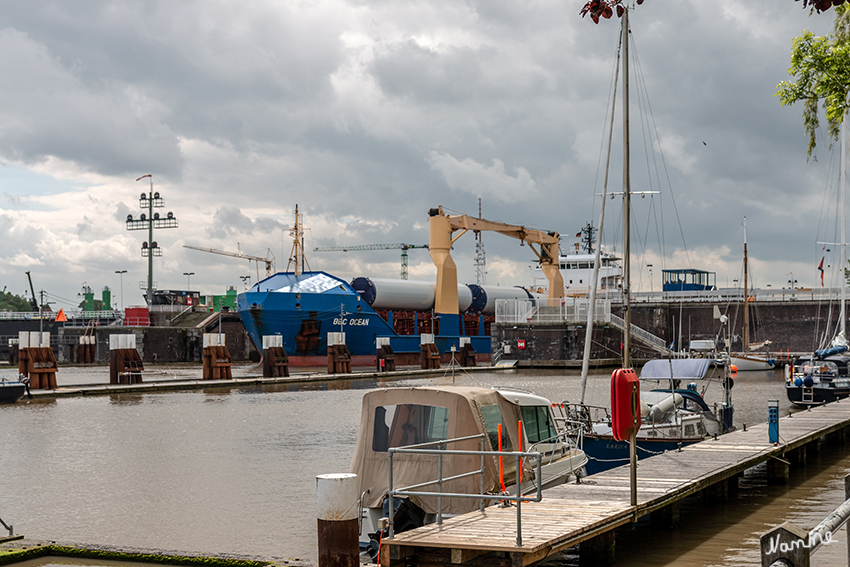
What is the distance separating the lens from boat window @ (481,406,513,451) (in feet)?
35.7

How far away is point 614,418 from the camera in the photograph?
9.67 meters

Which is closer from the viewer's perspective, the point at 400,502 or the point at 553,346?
the point at 400,502

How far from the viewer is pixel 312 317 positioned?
60.3 meters

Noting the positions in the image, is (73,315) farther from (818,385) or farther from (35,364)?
(818,385)

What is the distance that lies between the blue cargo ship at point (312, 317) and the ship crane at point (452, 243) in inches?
175

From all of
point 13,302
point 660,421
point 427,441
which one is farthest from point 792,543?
point 13,302

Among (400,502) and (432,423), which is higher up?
(432,423)

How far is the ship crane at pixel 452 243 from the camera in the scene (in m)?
58.6

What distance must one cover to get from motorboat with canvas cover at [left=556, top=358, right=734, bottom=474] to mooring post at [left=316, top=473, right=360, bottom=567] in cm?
793

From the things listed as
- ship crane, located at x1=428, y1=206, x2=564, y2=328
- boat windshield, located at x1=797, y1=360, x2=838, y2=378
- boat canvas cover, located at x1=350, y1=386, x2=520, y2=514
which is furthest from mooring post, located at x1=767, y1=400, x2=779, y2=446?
ship crane, located at x1=428, y1=206, x2=564, y2=328

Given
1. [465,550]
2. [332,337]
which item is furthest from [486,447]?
[332,337]

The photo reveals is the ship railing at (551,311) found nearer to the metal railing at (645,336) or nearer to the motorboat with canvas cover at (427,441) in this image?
the metal railing at (645,336)

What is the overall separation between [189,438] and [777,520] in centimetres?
1613

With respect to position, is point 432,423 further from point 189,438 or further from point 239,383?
point 239,383
